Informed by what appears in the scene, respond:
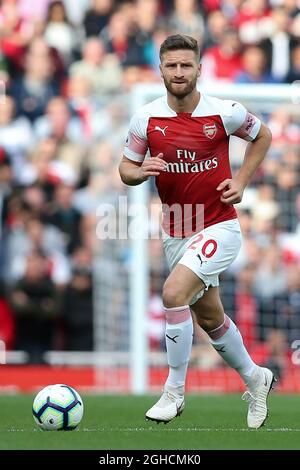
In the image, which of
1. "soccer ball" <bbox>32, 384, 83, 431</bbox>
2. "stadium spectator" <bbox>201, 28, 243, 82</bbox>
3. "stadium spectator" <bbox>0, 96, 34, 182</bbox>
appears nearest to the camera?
"soccer ball" <bbox>32, 384, 83, 431</bbox>

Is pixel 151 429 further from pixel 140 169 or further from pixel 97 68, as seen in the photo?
pixel 97 68

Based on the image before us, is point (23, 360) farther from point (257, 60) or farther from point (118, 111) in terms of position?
point (257, 60)

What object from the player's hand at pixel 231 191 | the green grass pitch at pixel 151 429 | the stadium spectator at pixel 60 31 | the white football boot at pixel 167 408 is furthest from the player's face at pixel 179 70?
the stadium spectator at pixel 60 31

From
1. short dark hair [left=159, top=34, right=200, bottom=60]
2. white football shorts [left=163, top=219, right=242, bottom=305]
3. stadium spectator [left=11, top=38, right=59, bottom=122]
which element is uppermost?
stadium spectator [left=11, top=38, right=59, bottom=122]

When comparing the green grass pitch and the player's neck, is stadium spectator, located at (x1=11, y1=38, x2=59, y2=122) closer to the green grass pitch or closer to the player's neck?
the green grass pitch

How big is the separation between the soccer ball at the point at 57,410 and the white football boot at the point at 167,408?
1.76 feet

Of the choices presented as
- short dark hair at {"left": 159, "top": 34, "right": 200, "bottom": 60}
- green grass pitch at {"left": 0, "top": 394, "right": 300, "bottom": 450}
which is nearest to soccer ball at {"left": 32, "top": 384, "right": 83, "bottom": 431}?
green grass pitch at {"left": 0, "top": 394, "right": 300, "bottom": 450}

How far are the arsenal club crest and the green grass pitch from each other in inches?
74.0

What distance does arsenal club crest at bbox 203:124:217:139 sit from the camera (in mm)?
7398

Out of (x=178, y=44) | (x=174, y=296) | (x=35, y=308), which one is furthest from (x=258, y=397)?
(x=35, y=308)

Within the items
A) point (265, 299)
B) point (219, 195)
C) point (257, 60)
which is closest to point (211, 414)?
point (219, 195)

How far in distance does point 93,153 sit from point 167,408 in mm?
8357

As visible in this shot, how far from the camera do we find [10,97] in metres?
15.9

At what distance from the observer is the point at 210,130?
7.41 m
